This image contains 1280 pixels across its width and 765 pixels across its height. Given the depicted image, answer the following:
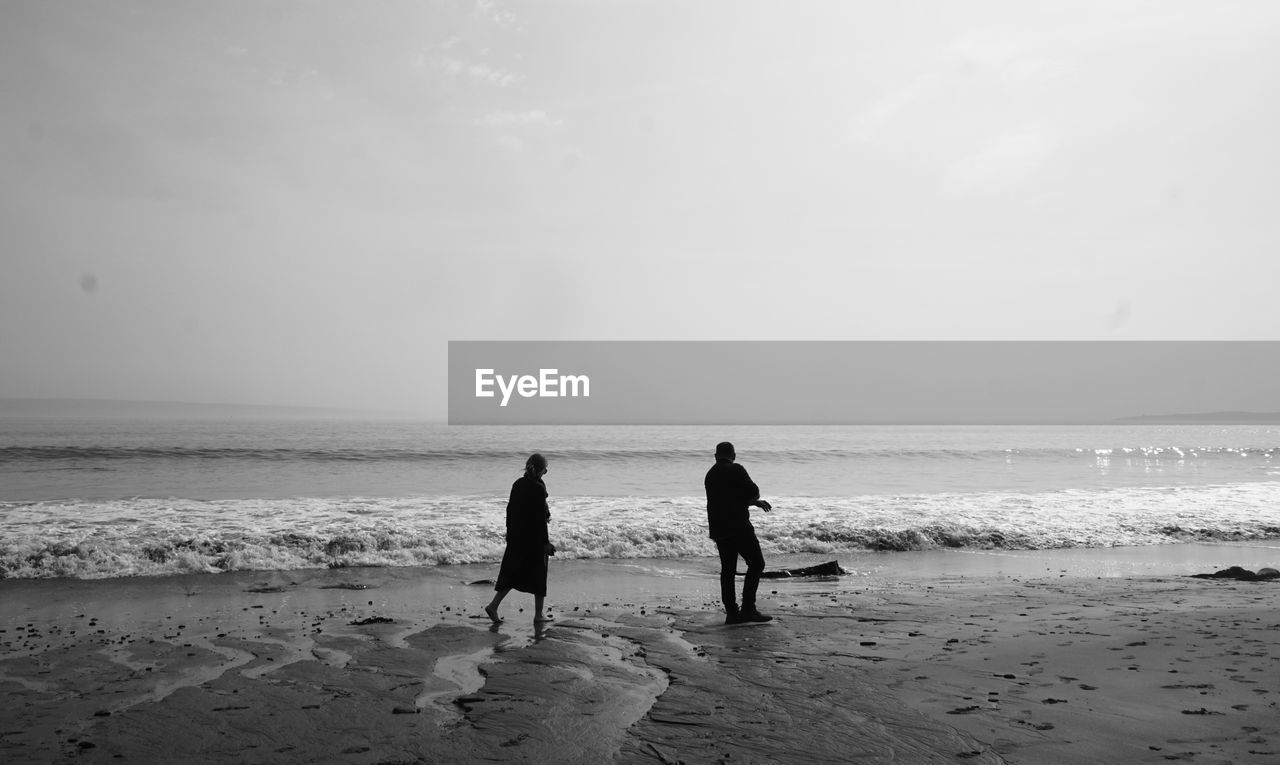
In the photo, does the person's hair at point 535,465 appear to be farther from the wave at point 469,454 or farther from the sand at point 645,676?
the wave at point 469,454

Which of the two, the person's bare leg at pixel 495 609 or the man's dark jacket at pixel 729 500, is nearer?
the person's bare leg at pixel 495 609

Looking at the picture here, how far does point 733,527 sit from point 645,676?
295 centimetres

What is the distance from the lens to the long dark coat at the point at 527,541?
9055 mm

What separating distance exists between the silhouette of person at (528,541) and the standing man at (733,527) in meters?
1.93

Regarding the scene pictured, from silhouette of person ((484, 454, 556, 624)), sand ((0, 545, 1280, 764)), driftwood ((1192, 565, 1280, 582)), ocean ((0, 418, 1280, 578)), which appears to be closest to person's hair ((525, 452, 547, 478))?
silhouette of person ((484, 454, 556, 624))

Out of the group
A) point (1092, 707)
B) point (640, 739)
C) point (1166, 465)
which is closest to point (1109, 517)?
point (1092, 707)

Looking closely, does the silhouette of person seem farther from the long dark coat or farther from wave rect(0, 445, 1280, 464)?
wave rect(0, 445, 1280, 464)

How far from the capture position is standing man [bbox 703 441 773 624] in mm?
8805

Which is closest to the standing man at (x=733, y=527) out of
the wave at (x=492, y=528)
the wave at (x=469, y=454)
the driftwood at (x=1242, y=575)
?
the wave at (x=492, y=528)

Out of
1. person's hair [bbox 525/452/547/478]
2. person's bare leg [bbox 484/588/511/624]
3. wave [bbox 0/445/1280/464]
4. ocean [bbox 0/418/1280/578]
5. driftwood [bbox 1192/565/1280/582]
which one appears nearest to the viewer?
person's bare leg [bbox 484/588/511/624]

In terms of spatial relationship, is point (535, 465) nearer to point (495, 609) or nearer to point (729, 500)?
point (495, 609)

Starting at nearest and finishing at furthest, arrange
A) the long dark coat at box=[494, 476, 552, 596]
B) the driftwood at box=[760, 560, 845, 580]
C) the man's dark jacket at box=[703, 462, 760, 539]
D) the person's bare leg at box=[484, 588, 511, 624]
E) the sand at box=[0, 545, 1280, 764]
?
the sand at box=[0, 545, 1280, 764] → the person's bare leg at box=[484, 588, 511, 624] → the man's dark jacket at box=[703, 462, 760, 539] → the long dark coat at box=[494, 476, 552, 596] → the driftwood at box=[760, 560, 845, 580]

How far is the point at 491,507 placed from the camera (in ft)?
67.7

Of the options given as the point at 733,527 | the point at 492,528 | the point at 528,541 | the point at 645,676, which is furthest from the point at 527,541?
the point at 492,528
